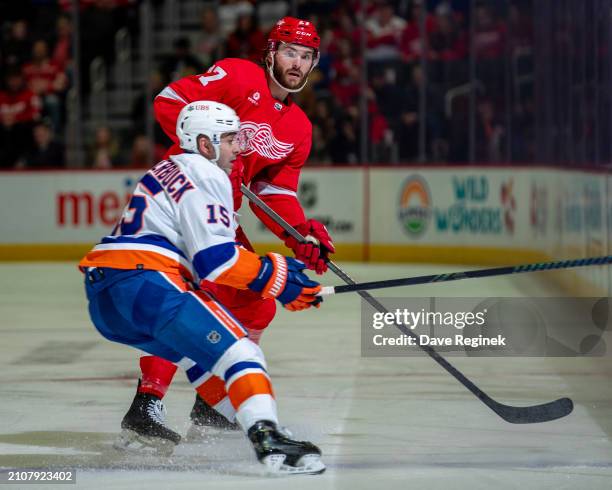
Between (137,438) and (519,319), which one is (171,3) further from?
(137,438)

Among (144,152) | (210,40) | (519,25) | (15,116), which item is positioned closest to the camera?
(519,25)

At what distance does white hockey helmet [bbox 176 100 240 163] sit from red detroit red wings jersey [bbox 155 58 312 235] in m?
0.92

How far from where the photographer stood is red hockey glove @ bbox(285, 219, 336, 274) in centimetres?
436

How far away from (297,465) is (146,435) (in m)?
0.64

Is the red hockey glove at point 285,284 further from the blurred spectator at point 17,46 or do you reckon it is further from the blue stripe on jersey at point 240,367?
the blurred spectator at point 17,46

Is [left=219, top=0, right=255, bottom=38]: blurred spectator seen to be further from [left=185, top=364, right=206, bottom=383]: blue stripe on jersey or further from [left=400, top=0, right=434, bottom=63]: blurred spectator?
[left=185, top=364, right=206, bottom=383]: blue stripe on jersey

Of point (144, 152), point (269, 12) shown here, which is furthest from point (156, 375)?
point (269, 12)

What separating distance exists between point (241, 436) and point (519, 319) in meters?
3.27

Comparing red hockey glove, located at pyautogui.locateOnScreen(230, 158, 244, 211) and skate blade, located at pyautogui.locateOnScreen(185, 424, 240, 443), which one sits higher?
red hockey glove, located at pyautogui.locateOnScreen(230, 158, 244, 211)

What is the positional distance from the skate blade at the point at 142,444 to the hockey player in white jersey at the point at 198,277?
39 cm

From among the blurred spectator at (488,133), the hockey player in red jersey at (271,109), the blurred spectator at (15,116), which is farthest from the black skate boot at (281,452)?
the blurred spectator at (15,116)

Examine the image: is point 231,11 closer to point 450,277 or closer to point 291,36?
point 291,36

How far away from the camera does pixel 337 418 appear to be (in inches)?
178

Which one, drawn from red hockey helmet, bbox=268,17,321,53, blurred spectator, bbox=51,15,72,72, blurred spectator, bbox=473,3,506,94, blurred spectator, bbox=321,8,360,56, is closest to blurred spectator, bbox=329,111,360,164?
blurred spectator, bbox=321,8,360,56
